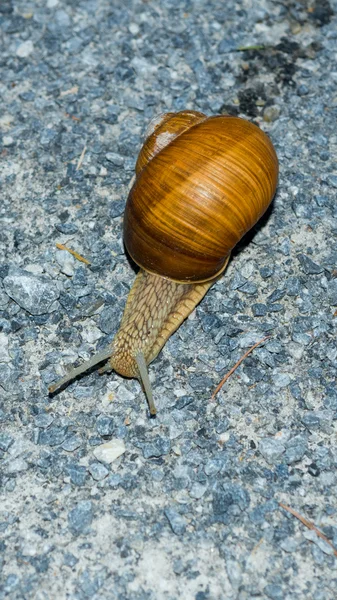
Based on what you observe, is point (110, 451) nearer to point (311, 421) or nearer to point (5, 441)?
point (5, 441)

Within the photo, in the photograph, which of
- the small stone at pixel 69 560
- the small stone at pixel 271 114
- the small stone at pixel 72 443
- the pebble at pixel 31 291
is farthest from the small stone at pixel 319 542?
the small stone at pixel 271 114

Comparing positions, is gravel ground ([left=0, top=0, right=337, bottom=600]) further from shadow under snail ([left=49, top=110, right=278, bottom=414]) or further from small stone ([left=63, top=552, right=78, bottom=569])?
shadow under snail ([left=49, top=110, right=278, bottom=414])

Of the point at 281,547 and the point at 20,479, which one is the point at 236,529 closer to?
the point at 281,547

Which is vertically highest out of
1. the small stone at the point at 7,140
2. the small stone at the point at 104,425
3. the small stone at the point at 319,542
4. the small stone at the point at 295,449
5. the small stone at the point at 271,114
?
the small stone at the point at 271,114

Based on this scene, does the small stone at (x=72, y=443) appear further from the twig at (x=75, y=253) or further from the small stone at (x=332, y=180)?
the small stone at (x=332, y=180)

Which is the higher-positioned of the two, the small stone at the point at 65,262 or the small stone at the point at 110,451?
the small stone at the point at 65,262

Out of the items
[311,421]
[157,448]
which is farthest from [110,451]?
[311,421]

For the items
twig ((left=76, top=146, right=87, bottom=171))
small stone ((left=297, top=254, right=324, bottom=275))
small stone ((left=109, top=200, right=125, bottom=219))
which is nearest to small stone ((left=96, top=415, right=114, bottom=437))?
small stone ((left=109, top=200, right=125, bottom=219))

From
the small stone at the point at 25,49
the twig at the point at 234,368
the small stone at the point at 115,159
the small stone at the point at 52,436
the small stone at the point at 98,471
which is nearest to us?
the small stone at the point at 98,471
